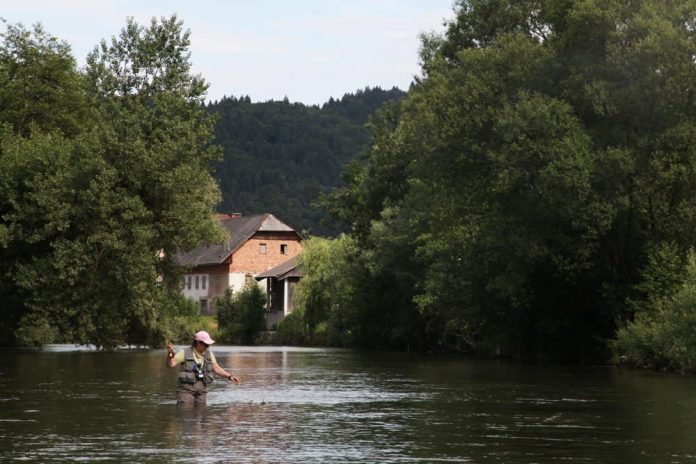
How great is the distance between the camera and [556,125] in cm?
4728

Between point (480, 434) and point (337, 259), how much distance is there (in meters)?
68.0

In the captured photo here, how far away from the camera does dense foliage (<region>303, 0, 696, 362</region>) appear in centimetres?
4712

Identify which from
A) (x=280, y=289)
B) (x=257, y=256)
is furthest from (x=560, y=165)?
(x=257, y=256)

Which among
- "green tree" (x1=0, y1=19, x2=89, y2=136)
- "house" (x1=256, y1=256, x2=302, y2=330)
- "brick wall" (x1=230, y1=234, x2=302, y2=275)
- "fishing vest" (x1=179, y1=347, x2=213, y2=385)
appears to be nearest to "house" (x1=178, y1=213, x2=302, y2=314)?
"brick wall" (x1=230, y1=234, x2=302, y2=275)

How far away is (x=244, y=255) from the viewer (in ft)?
469

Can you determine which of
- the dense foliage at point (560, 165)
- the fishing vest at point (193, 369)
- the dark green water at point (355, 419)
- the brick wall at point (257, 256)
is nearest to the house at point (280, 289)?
the brick wall at point (257, 256)

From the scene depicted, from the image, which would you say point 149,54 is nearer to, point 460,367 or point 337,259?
point 460,367

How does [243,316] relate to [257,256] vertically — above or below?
below

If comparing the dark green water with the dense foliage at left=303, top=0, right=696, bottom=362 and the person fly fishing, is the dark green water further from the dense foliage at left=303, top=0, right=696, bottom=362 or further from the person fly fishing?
the dense foliage at left=303, top=0, right=696, bottom=362

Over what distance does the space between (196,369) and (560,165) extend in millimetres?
23657

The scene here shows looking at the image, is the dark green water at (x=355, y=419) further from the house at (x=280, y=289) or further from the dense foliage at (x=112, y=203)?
the house at (x=280, y=289)

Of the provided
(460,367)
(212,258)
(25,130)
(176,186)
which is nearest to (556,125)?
(460,367)

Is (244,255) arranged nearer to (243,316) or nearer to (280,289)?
(280,289)

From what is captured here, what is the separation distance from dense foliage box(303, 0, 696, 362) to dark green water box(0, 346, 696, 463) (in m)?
8.34
